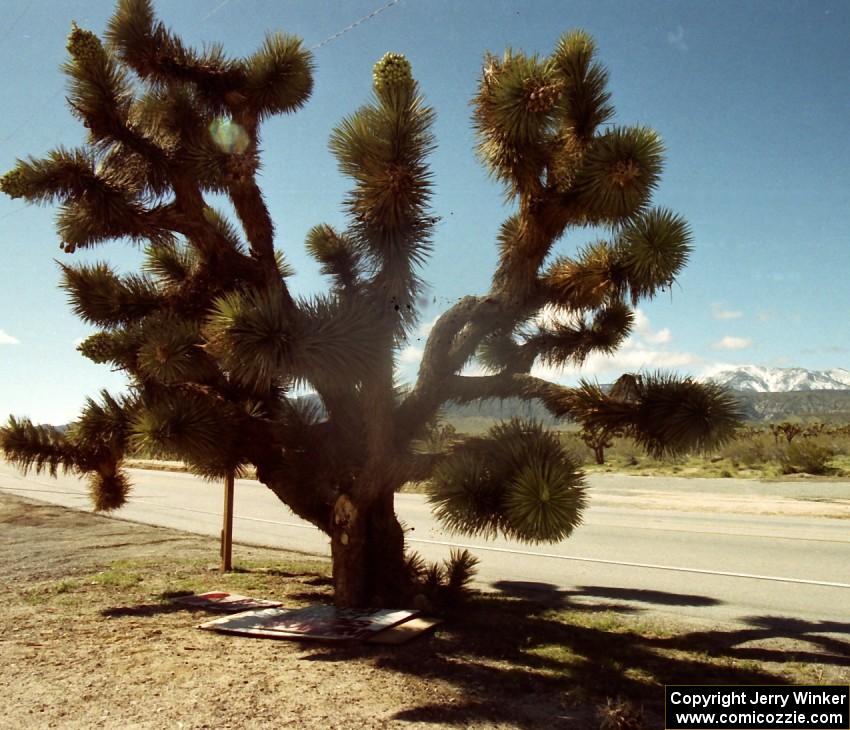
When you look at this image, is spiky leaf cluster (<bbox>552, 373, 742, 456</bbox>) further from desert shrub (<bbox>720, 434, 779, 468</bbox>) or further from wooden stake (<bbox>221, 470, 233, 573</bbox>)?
desert shrub (<bbox>720, 434, 779, 468</bbox>)

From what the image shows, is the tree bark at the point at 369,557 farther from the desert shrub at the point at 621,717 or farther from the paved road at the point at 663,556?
the desert shrub at the point at 621,717

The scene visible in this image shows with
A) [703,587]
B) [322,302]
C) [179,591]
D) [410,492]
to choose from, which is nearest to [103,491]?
[179,591]

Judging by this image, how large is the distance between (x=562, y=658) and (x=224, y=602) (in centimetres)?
313

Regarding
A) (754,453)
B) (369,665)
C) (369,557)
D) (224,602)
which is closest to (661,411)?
(369,665)

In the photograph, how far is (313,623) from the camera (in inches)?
222

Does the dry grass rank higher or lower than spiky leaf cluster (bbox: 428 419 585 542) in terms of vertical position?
lower

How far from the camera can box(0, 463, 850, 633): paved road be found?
721cm

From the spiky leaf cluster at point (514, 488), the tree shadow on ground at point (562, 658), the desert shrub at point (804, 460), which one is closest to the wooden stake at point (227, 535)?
the tree shadow on ground at point (562, 658)

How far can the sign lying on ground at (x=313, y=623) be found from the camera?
531 cm

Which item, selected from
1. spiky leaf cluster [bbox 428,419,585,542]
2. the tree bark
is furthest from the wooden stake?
spiky leaf cluster [bbox 428,419,585,542]

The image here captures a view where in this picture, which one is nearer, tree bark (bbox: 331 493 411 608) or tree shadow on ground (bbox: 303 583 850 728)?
tree shadow on ground (bbox: 303 583 850 728)

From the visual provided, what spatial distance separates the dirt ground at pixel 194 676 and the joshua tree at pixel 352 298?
0.97 m

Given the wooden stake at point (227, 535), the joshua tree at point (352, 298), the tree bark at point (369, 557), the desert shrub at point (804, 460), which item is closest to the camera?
the joshua tree at point (352, 298)

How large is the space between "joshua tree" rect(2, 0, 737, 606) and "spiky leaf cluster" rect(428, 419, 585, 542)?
0.02 m
